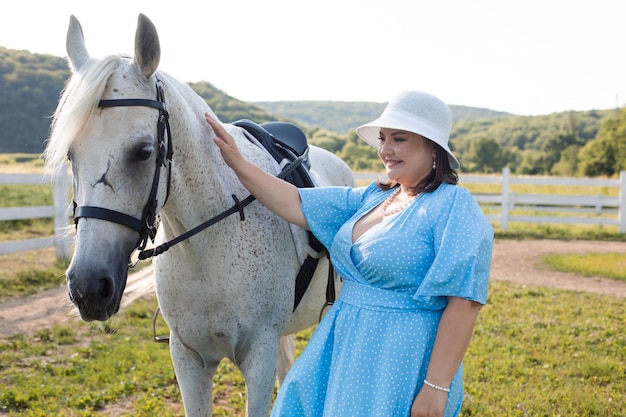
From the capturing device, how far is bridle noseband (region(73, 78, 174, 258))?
1.72 m

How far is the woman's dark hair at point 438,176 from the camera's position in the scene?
1942 mm

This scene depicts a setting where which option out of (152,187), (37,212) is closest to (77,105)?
(152,187)

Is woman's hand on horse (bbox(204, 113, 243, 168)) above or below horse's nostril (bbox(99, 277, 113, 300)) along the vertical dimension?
above

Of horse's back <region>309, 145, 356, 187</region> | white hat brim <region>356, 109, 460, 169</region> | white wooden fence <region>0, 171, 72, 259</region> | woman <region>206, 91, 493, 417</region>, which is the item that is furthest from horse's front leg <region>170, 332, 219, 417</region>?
white wooden fence <region>0, 171, 72, 259</region>

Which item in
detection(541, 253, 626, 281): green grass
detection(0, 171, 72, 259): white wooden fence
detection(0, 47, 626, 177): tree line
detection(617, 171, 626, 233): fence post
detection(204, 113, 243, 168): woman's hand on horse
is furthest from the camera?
detection(0, 47, 626, 177): tree line

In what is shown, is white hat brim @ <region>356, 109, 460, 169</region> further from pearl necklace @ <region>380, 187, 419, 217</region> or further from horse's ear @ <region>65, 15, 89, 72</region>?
horse's ear @ <region>65, 15, 89, 72</region>

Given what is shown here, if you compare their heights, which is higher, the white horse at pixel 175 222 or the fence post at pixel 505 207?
the white horse at pixel 175 222

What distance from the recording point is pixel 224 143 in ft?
7.22

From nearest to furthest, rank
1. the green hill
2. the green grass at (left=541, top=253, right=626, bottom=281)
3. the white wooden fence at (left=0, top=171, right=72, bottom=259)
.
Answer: the white wooden fence at (left=0, top=171, right=72, bottom=259)
the green grass at (left=541, top=253, right=626, bottom=281)
the green hill

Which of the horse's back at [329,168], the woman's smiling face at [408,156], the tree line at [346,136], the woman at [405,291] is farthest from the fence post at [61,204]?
the tree line at [346,136]

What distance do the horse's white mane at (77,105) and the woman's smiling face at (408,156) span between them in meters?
1.00

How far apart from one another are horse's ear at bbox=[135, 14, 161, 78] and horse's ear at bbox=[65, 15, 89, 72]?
11.7 inches

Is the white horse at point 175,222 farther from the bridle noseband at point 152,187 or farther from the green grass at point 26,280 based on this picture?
the green grass at point 26,280

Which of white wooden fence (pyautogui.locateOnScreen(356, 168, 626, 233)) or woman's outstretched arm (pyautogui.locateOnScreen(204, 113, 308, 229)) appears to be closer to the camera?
woman's outstretched arm (pyautogui.locateOnScreen(204, 113, 308, 229))
